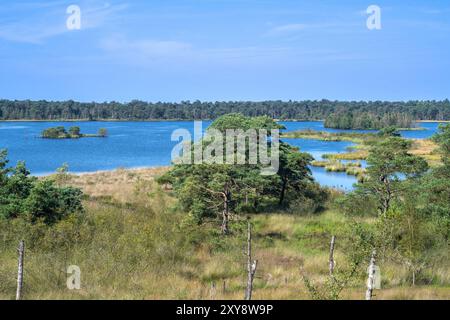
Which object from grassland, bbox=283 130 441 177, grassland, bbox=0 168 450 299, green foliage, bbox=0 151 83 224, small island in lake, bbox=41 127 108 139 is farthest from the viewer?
small island in lake, bbox=41 127 108 139

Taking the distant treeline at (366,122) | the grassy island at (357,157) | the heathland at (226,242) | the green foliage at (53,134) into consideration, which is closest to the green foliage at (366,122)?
the distant treeline at (366,122)

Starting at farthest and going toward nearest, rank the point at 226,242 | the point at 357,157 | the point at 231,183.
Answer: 1. the point at 357,157
2. the point at 231,183
3. the point at 226,242

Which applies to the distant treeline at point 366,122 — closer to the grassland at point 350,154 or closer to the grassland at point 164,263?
the grassland at point 350,154

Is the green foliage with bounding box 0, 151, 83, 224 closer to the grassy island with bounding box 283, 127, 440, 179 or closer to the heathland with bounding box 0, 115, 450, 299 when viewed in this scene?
the heathland with bounding box 0, 115, 450, 299

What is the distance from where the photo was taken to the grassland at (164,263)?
1247 cm

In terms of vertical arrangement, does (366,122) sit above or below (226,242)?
above

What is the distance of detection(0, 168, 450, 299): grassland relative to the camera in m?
12.5

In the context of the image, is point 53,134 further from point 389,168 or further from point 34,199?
point 389,168

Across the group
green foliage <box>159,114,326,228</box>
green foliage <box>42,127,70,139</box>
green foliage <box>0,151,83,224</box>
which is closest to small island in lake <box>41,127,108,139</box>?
green foliage <box>42,127,70,139</box>

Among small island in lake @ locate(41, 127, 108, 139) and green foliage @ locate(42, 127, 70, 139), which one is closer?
green foliage @ locate(42, 127, 70, 139)

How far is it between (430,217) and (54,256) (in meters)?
12.3

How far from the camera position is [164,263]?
15.1 metres

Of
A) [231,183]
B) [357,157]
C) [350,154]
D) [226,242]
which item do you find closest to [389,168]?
→ [231,183]

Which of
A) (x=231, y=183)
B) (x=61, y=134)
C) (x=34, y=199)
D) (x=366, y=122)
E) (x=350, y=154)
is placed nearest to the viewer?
(x=34, y=199)
